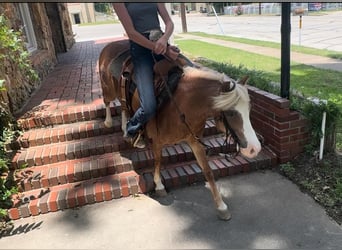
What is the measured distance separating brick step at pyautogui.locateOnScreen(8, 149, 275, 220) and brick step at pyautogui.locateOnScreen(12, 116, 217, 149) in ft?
2.25

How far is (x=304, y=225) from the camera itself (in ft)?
8.21

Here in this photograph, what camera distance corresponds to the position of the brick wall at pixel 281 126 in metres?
3.21

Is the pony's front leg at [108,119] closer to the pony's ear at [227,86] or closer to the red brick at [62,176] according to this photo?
the red brick at [62,176]

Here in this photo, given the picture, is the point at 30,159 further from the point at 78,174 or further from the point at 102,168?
the point at 102,168

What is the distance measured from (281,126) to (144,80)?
1.53 m

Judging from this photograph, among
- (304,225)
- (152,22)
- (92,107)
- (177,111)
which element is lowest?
(304,225)

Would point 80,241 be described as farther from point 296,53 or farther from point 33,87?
point 296,53

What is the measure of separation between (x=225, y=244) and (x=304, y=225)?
26.1 inches

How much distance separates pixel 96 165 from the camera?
3377mm

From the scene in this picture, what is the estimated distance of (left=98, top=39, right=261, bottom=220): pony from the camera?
6.93ft

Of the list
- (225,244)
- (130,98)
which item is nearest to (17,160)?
(130,98)

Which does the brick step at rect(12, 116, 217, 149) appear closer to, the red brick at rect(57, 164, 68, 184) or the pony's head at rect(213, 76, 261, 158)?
the red brick at rect(57, 164, 68, 184)

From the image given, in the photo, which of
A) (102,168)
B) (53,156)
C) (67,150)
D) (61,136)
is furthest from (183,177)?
(61,136)

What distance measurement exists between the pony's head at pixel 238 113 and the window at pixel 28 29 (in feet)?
19.4
